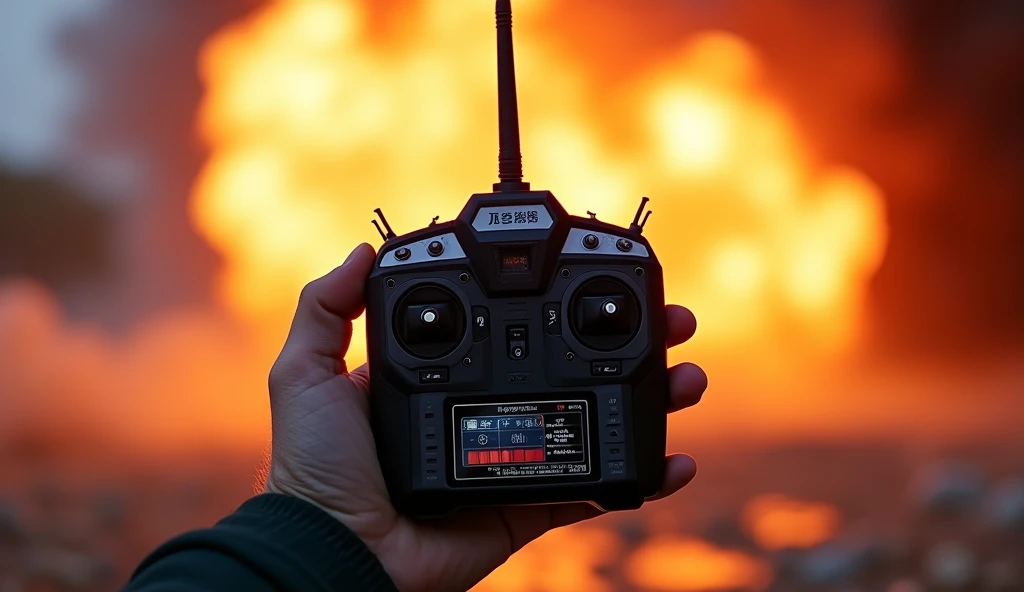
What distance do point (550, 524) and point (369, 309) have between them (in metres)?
0.32

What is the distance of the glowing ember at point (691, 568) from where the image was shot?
252 cm

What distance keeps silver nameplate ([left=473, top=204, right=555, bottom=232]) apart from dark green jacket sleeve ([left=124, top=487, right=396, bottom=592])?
0.33m

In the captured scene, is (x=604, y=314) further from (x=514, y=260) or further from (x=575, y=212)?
(x=575, y=212)

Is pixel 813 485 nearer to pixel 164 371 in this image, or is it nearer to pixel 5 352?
pixel 164 371

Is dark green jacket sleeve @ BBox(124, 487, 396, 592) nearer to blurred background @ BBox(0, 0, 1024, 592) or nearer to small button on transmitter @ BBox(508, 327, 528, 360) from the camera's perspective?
small button on transmitter @ BBox(508, 327, 528, 360)

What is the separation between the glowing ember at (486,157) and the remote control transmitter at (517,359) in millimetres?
1431

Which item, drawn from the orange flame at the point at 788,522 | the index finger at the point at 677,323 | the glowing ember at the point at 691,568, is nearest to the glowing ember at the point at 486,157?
the orange flame at the point at 788,522

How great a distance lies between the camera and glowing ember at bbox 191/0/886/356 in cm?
259

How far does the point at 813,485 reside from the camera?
8.55 ft

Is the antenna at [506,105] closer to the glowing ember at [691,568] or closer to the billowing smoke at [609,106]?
the billowing smoke at [609,106]

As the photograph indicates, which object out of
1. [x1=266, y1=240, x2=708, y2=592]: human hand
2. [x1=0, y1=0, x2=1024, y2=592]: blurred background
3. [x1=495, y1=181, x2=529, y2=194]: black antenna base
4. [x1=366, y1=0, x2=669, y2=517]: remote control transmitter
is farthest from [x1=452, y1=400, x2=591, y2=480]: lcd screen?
[x1=0, y1=0, x2=1024, y2=592]: blurred background

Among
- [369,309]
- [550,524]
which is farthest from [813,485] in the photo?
[369,309]

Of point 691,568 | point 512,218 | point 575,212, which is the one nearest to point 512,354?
point 512,218

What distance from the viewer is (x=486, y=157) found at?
2592 millimetres
